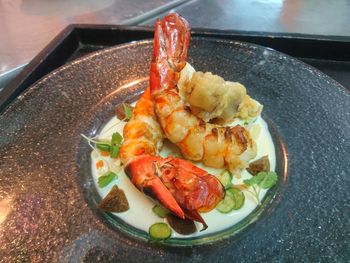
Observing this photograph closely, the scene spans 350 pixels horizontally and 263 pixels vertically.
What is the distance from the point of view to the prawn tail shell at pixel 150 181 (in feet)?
3.67

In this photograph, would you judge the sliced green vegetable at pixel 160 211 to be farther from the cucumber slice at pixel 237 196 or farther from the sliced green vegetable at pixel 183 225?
the cucumber slice at pixel 237 196

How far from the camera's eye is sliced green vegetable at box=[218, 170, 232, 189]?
1335 mm

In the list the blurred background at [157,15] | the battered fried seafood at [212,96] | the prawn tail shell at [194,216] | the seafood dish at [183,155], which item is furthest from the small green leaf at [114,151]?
the blurred background at [157,15]

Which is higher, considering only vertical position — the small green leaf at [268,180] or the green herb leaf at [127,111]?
the green herb leaf at [127,111]

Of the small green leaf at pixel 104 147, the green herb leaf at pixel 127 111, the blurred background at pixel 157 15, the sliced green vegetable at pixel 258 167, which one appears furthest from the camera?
the blurred background at pixel 157 15

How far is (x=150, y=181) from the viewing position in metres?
1.17

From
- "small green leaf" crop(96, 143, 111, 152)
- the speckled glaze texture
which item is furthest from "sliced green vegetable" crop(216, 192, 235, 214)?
"small green leaf" crop(96, 143, 111, 152)

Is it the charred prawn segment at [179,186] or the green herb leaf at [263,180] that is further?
the green herb leaf at [263,180]

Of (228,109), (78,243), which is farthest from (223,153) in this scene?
(78,243)

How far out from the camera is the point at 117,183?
139 centimetres

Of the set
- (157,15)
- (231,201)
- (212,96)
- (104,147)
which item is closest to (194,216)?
(231,201)

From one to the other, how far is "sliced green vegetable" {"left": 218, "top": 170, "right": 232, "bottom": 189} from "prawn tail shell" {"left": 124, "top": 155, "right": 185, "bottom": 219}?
10.2 inches

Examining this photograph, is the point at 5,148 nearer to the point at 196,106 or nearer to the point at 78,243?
the point at 78,243

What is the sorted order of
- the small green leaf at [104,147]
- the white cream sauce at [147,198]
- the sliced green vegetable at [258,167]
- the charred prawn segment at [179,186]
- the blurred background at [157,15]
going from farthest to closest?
the blurred background at [157,15] → the small green leaf at [104,147] → the sliced green vegetable at [258,167] → the white cream sauce at [147,198] → the charred prawn segment at [179,186]
